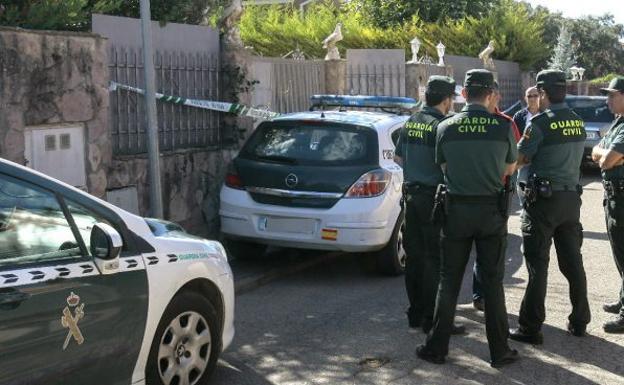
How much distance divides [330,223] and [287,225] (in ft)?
1.38

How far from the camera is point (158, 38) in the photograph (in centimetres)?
942

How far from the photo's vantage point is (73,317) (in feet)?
12.9

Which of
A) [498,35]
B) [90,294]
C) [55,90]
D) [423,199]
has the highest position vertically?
[498,35]

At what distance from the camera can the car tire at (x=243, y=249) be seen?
8.61m

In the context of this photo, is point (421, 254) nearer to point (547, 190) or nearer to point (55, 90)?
point (547, 190)

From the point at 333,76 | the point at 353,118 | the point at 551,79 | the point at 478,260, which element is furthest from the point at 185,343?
the point at 333,76

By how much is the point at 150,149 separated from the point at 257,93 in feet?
13.4

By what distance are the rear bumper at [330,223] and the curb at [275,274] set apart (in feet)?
1.23

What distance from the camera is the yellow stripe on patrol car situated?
25.2ft

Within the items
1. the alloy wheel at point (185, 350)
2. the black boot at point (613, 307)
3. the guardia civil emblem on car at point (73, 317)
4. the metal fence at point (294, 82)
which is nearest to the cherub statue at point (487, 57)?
the metal fence at point (294, 82)

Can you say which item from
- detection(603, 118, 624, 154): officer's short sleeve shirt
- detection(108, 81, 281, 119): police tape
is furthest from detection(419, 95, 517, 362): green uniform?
detection(108, 81, 281, 119): police tape

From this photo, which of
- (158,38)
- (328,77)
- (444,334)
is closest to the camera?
(444,334)

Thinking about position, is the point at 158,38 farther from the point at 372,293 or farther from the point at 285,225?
the point at 372,293

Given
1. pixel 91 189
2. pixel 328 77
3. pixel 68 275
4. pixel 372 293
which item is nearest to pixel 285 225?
pixel 372 293
